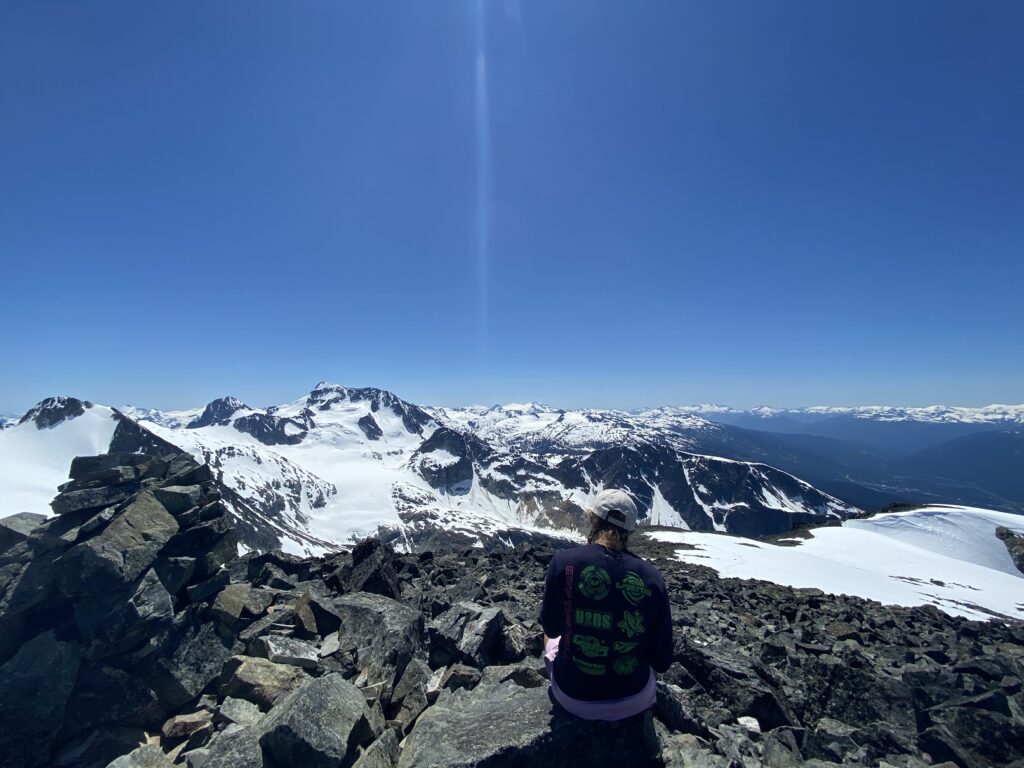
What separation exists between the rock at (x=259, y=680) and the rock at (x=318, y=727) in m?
2.32

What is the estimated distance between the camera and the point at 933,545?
62125mm

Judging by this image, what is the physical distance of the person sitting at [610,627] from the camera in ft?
18.9

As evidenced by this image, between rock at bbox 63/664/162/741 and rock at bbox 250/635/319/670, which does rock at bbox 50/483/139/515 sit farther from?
rock at bbox 250/635/319/670

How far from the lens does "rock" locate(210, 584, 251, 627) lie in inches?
438

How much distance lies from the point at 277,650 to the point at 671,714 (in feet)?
28.5

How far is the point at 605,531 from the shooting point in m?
6.16

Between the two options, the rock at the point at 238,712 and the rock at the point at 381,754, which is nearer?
the rock at the point at 381,754

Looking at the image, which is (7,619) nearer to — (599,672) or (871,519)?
(599,672)

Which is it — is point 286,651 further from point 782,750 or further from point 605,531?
point 782,750

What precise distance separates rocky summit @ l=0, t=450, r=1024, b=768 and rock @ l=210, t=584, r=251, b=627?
0.19ft

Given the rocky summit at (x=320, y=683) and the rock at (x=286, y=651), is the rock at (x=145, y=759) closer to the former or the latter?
the rocky summit at (x=320, y=683)

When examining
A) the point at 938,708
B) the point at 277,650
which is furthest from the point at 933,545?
the point at 277,650

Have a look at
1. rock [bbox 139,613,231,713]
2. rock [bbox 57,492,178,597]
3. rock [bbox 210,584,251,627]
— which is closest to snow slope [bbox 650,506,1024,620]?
rock [bbox 210,584,251,627]

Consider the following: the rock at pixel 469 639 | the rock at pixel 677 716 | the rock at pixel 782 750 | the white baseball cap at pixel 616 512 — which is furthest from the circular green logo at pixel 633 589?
the rock at pixel 469 639
